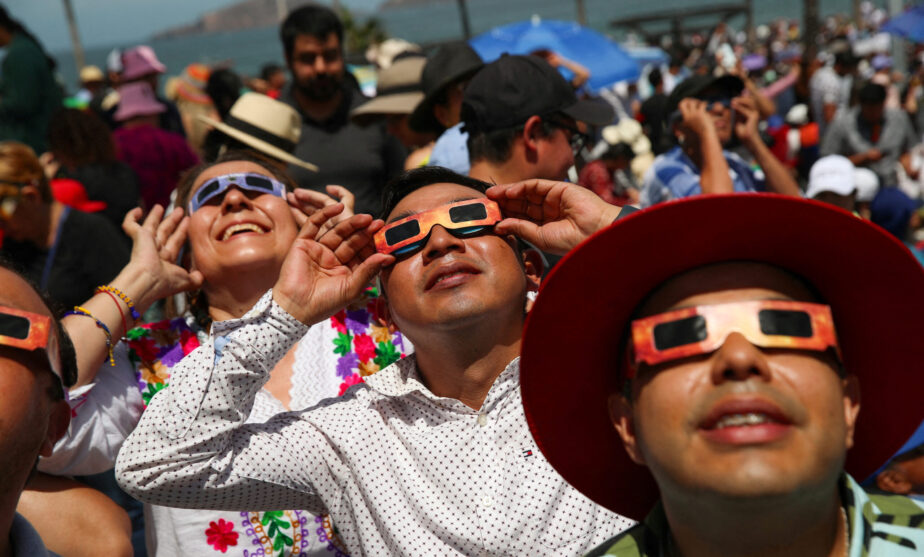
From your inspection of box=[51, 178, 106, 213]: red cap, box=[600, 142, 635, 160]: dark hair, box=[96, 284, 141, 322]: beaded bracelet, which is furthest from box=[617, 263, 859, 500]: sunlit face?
box=[600, 142, 635, 160]: dark hair

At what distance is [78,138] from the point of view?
617cm

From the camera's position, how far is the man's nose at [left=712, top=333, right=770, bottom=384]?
5.27 feet

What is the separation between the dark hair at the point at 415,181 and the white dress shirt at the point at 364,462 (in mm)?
536

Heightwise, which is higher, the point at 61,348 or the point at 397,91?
the point at 61,348

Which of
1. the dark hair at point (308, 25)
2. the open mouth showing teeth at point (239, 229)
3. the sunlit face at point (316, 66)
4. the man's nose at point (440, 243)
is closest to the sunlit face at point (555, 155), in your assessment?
the open mouth showing teeth at point (239, 229)

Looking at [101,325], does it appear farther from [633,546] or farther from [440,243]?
[633,546]

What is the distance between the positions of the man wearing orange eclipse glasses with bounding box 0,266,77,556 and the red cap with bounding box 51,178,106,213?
13.0 ft

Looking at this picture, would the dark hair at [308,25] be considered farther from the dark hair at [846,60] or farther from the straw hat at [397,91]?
the dark hair at [846,60]

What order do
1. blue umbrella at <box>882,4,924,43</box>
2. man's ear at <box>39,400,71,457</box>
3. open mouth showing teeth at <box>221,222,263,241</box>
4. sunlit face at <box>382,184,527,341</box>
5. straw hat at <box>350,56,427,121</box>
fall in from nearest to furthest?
1. man's ear at <box>39,400,71,457</box>
2. sunlit face at <box>382,184,527,341</box>
3. open mouth showing teeth at <box>221,222,263,241</box>
4. straw hat at <box>350,56,427,121</box>
5. blue umbrella at <box>882,4,924,43</box>

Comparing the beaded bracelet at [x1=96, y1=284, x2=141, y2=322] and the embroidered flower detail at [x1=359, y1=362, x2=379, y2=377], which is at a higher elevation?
the beaded bracelet at [x1=96, y1=284, x2=141, y2=322]

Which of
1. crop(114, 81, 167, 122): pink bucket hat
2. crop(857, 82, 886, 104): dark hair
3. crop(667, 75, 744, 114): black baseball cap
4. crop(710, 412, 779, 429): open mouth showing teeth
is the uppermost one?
crop(710, 412, 779, 429): open mouth showing teeth

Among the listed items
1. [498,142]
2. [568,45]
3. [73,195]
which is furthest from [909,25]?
[73,195]

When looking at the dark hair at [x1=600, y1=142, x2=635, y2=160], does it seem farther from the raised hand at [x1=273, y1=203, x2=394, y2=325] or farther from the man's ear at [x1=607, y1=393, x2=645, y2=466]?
the man's ear at [x1=607, y1=393, x2=645, y2=466]

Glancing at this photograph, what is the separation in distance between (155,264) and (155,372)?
1.21ft
